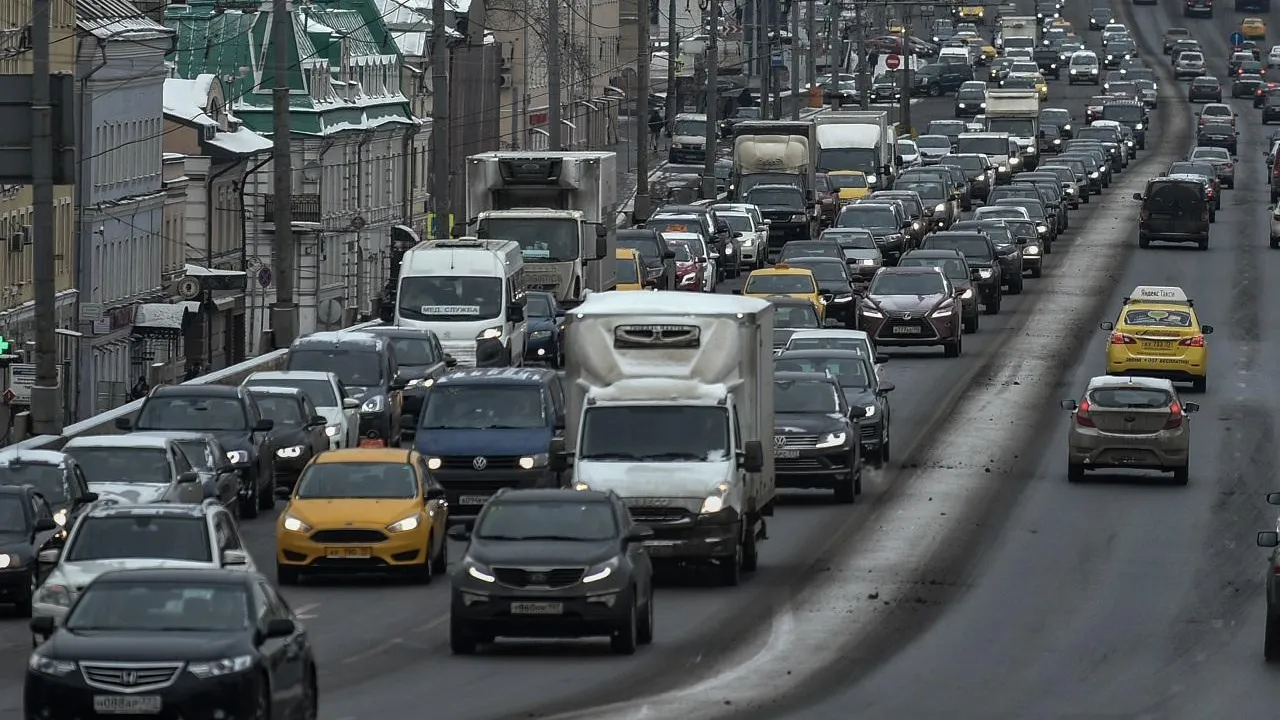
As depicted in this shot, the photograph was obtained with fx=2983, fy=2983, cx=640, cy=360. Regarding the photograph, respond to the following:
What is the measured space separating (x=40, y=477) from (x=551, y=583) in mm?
7659

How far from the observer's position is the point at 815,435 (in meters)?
35.9

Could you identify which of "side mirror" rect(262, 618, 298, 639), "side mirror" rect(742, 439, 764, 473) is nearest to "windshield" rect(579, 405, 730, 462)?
"side mirror" rect(742, 439, 764, 473)

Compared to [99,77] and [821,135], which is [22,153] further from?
[821,135]

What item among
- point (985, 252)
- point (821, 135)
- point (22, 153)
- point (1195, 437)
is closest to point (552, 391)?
point (22, 153)

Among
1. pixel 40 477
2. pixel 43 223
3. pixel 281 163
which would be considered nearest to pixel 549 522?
pixel 40 477

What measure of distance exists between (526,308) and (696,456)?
79.4 ft

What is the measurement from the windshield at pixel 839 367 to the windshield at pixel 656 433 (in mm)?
11227

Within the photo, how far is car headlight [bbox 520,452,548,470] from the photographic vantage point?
35156 mm

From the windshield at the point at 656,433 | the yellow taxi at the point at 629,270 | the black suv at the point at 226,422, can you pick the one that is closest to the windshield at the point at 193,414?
the black suv at the point at 226,422

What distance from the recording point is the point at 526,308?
5316 cm

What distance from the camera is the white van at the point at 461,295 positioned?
4834cm

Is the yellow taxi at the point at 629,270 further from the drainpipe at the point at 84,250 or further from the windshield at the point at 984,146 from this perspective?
the windshield at the point at 984,146

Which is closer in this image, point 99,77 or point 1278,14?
point 99,77

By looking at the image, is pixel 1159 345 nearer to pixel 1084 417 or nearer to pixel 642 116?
pixel 1084 417
